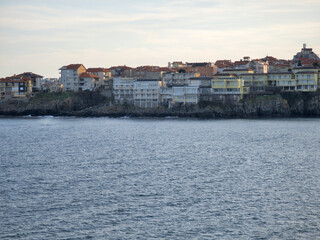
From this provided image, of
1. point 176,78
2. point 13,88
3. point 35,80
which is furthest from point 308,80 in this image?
point 13,88

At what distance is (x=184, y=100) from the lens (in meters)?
97.3

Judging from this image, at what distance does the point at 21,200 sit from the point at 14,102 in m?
85.6

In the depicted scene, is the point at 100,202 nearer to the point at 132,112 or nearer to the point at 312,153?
the point at 312,153

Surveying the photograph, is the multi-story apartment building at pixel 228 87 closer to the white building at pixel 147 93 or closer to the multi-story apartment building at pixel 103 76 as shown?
the white building at pixel 147 93

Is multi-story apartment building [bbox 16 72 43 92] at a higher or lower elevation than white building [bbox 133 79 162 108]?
higher

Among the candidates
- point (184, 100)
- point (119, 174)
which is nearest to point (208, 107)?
point (184, 100)

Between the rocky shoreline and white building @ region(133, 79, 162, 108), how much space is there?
1.66 m

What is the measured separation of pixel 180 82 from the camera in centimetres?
10688

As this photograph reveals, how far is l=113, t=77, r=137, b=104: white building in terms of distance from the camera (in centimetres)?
10344

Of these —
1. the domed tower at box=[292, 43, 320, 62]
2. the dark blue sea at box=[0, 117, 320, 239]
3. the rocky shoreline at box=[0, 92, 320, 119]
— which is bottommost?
the dark blue sea at box=[0, 117, 320, 239]

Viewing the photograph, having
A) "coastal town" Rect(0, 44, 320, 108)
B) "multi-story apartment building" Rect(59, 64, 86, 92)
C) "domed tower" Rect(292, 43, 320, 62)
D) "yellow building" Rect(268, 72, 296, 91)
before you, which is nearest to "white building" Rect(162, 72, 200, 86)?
"coastal town" Rect(0, 44, 320, 108)

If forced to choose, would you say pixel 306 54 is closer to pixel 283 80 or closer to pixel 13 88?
pixel 283 80

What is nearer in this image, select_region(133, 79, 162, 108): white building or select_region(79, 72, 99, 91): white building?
select_region(133, 79, 162, 108): white building

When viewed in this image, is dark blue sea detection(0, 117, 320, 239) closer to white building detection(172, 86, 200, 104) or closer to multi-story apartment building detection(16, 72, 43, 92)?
white building detection(172, 86, 200, 104)
